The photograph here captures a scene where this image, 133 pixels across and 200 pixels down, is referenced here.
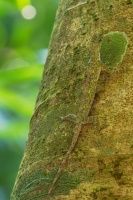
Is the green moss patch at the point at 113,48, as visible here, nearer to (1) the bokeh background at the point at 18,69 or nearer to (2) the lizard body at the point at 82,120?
(2) the lizard body at the point at 82,120

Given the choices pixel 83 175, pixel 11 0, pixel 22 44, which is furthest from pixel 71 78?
pixel 22 44

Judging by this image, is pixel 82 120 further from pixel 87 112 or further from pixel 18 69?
pixel 18 69

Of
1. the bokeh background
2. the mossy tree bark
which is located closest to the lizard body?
the mossy tree bark

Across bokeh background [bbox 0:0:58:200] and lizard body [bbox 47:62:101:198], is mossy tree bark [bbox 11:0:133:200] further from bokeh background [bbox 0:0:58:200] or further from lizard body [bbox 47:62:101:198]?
bokeh background [bbox 0:0:58:200]

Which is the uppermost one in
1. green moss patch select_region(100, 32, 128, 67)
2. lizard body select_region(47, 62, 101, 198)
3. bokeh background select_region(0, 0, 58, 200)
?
bokeh background select_region(0, 0, 58, 200)

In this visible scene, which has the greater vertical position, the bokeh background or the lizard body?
the bokeh background

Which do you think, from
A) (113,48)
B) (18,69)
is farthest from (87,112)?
(18,69)

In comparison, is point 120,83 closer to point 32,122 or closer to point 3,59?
point 32,122
